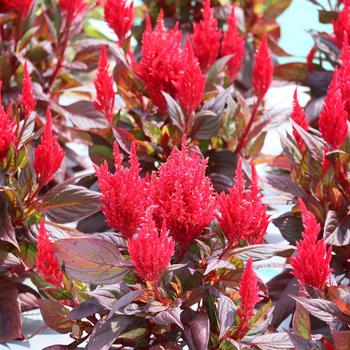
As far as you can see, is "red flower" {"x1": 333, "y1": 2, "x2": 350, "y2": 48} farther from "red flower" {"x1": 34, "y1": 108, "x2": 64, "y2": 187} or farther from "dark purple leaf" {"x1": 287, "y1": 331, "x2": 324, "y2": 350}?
"dark purple leaf" {"x1": 287, "y1": 331, "x2": 324, "y2": 350}

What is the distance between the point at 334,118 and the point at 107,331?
81cm

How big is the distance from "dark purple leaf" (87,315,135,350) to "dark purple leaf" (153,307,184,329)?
9 cm

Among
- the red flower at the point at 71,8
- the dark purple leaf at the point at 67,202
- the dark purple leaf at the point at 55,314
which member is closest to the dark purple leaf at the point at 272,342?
the dark purple leaf at the point at 55,314

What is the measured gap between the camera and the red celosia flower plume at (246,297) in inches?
64.2

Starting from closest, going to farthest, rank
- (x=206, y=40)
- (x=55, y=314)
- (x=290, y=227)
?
(x=55, y=314)
(x=290, y=227)
(x=206, y=40)

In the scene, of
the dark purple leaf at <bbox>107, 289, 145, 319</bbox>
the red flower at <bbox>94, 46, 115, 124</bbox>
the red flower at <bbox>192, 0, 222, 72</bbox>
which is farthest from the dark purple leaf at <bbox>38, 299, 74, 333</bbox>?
the red flower at <bbox>192, 0, 222, 72</bbox>

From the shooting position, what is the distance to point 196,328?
5.77 feet

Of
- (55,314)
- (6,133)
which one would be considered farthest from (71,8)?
(55,314)

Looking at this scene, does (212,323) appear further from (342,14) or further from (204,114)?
(342,14)

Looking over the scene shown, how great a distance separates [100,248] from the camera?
1808 millimetres

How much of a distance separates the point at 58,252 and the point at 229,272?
1.20 feet

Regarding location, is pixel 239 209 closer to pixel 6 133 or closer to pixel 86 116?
pixel 6 133

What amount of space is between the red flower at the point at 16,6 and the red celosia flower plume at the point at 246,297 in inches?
59.1

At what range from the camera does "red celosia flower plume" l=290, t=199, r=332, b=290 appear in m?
1.64
